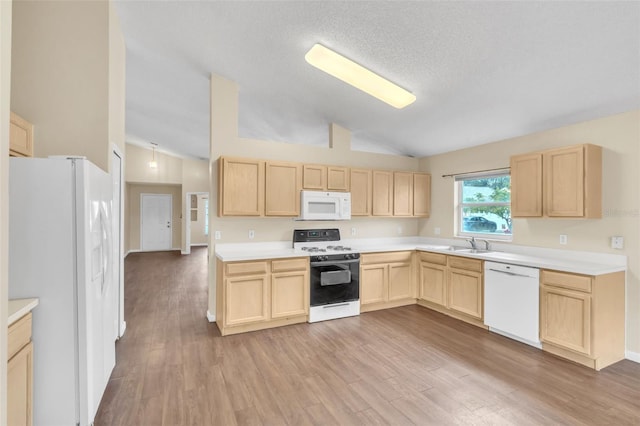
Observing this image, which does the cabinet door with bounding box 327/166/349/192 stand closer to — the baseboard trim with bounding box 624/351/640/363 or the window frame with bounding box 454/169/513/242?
the window frame with bounding box 454/169/513/242

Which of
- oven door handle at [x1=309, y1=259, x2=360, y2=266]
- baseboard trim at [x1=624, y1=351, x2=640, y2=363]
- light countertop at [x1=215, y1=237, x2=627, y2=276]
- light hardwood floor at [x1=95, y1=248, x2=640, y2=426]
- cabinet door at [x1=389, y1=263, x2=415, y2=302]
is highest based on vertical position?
light countertop at [x1=215, y1=237, x2=627, y2=276]

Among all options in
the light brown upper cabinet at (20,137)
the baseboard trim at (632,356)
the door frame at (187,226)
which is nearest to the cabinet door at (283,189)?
the light brown upper cabinet at (20,137)

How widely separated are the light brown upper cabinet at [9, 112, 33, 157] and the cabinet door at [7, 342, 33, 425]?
4.44 feet

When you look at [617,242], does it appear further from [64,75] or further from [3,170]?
[64,75]

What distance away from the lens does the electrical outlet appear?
2893 millimetres

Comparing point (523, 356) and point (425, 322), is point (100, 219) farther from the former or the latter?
point (523, 356)

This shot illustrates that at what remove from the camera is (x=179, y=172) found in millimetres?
9688

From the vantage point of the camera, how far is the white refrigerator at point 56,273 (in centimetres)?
170

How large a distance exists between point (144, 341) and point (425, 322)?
324 centimetres

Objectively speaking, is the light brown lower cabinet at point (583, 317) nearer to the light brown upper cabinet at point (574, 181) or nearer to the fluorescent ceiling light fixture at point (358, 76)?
the light brown upper cabinet at point (574, 181)

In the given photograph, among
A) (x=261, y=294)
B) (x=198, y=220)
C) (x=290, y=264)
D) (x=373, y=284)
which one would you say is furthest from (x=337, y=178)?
(x=198, y=220)

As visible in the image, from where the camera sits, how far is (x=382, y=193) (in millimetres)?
4652

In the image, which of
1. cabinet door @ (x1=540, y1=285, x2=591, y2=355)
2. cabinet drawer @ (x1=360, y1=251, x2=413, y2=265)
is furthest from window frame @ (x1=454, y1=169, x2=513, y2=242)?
cabinet door @ (x1=540, y1=285, x2=591, y2=355)

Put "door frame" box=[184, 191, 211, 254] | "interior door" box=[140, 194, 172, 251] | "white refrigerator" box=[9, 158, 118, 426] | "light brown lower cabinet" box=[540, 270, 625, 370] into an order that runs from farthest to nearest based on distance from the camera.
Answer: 1. "interior door" box=[140, 194, 172, 251]
2. "door frame" box=[184, 191, 211, 254]
3. "light brown lower cabinet" box=[540, 270, 625, 370]
4. "white refrigerator" box=[9, 158, 118, 426]
